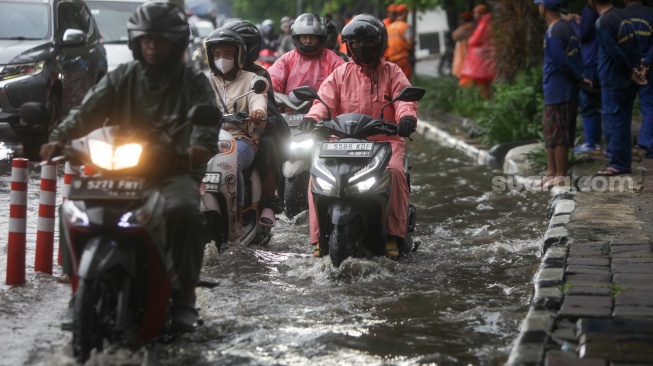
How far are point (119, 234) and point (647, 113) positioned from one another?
746 cm

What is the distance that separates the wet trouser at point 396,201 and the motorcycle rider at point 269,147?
1.10m

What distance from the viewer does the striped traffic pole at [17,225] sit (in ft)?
25.5

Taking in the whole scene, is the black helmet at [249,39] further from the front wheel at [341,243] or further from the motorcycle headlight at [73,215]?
the motorcycle headlight at [73,215]

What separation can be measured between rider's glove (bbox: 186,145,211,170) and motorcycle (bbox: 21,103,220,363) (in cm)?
6

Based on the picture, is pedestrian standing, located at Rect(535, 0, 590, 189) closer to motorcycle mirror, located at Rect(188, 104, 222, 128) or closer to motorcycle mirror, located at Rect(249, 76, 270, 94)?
motorcycle mirror, located at Rect(249, 76, 270, 94)

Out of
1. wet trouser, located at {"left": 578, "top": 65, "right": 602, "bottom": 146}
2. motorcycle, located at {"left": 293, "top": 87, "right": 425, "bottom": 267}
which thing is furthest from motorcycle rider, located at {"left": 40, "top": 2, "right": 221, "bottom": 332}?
wet trouser, located at {"left": 578, "top": 65, "right": 602, "bottom": 146}

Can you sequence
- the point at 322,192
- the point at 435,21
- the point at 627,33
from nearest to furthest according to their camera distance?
the point at 322,192
the point at 627,33
the point at 435,21

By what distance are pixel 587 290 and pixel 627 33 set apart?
17.3 feet

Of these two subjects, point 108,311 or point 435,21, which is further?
point 435,21

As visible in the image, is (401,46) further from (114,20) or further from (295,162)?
(295,162)

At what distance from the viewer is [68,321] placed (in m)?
5.99

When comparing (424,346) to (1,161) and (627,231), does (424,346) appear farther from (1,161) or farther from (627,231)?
(1,161)

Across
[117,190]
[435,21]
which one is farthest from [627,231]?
[435,21]

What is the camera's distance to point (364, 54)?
347 inches
